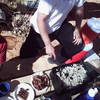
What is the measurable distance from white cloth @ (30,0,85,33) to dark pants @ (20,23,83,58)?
0.11 m

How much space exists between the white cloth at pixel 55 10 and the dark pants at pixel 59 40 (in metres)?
0.11

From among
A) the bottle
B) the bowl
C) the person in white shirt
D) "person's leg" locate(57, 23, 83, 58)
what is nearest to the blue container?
the bowl

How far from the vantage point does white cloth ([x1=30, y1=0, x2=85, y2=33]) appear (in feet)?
8.45

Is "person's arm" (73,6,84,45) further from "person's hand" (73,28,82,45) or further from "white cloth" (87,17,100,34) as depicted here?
"white cloth" (87,17,100,34)

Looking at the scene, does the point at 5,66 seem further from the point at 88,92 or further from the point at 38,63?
the point at 88,92

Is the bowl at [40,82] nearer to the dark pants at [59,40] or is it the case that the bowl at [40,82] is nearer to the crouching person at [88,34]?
the dark pants at [59,40]

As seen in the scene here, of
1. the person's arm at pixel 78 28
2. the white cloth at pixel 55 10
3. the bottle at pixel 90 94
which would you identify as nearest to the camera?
the bottle at pixel 90 94

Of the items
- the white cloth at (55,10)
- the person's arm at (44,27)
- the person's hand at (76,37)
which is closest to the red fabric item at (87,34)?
the person's hand at (76,37)

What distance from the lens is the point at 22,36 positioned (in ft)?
12.2

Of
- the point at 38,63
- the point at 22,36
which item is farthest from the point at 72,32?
the point at 22,36

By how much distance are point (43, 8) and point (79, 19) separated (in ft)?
2.18

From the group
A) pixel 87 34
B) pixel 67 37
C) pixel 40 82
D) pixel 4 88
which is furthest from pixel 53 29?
pixel 4 88

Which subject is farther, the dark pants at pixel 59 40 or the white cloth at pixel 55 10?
the dark pants at pixel 59 40

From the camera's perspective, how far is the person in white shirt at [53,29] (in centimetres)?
263
